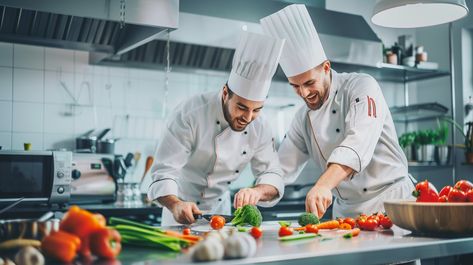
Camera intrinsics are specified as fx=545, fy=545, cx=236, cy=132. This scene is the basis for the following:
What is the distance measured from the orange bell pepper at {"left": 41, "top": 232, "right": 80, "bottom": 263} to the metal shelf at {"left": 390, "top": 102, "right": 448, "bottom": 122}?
4611 millimetres

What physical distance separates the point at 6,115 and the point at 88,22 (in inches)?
38.6

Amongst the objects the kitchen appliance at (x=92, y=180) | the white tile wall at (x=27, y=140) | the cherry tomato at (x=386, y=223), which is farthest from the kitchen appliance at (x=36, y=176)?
the cherry tomato at (x=386, y=223)

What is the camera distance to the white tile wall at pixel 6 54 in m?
4.14

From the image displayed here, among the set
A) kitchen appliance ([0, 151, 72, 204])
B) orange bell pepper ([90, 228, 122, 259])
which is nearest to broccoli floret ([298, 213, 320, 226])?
orange bell pepper ([90, 228, 122, 259])

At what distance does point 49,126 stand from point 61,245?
317 centimetres

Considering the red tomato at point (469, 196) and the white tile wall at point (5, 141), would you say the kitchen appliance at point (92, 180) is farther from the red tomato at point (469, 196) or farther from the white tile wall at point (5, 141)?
the red tomato at point (469, 196)

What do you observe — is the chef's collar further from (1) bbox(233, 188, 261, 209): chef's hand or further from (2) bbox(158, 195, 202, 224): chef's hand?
(2) bbox(158, 195, 202, 224): chef's hand

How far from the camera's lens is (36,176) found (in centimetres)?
369

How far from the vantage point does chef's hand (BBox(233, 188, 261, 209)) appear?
7.95ft

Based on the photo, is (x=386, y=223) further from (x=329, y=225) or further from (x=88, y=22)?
(x=88, y=22)

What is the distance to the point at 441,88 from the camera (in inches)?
227

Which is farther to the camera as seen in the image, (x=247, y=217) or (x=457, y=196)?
(x=247, y=217)

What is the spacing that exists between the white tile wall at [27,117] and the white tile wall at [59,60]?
1.07ft

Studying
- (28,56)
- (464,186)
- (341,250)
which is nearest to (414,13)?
(464,186)
